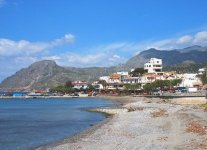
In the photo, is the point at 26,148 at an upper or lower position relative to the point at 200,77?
lower

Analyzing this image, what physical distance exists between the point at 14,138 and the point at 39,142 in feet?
17.6

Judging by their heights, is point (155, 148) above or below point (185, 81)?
below

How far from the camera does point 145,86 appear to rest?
195250mm

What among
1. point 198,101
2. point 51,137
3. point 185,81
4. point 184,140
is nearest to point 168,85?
point 185,81

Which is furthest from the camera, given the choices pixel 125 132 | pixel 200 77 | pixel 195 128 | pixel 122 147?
pixel 200 77

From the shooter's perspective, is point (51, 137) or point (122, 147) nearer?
point (122, 147)

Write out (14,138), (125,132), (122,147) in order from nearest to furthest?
(122,147) → (125,132) → (14,138)

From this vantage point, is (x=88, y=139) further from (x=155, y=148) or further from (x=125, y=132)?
(x=155, y=148)

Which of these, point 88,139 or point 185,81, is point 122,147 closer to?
point 88,139

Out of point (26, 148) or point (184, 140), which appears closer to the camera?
point (184, 140)

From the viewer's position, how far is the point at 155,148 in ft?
89.7

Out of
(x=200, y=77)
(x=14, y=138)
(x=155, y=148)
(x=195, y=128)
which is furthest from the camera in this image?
(x=200, y=77)

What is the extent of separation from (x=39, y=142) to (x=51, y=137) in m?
4.42

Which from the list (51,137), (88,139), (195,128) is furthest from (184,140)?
(51,137)
